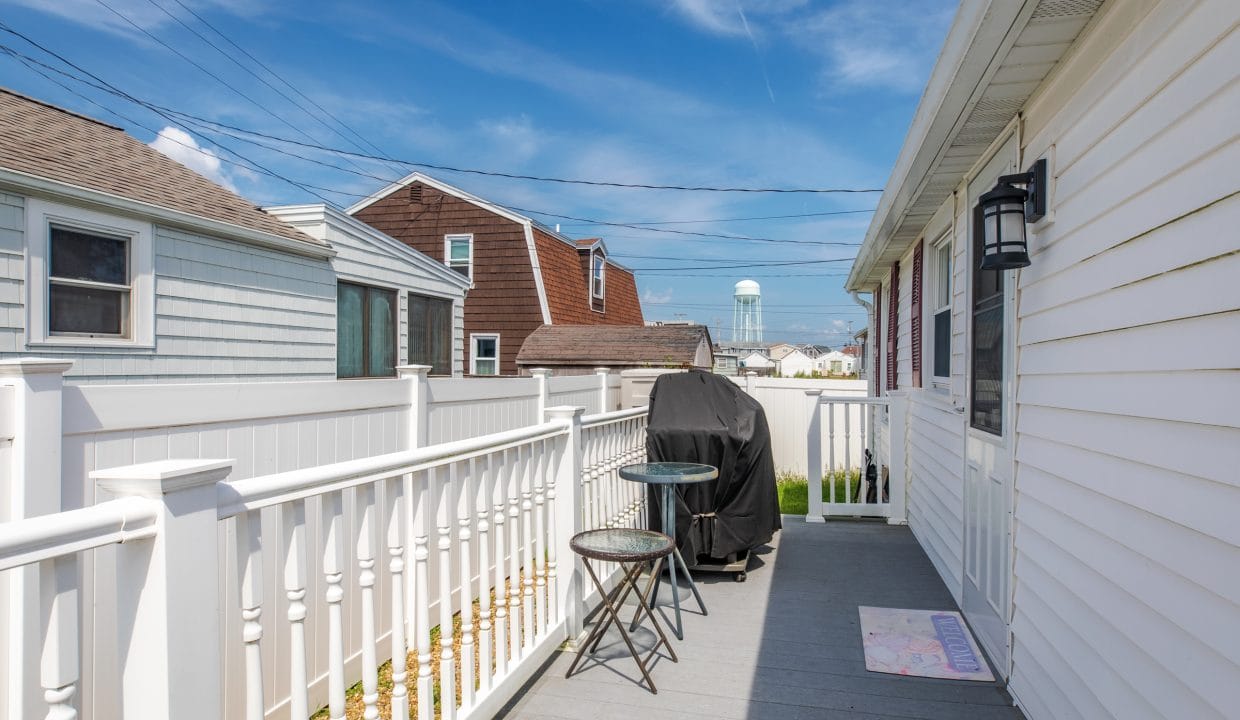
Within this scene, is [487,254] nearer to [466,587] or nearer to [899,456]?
[899,456]

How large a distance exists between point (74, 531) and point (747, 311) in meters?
41.3

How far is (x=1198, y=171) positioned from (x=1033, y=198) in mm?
1126

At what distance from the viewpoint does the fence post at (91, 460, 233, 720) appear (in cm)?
113

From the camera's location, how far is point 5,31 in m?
7.05

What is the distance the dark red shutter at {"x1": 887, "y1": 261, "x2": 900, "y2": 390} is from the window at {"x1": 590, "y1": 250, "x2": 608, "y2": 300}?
1022cm

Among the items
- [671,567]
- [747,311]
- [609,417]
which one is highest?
[747,311]

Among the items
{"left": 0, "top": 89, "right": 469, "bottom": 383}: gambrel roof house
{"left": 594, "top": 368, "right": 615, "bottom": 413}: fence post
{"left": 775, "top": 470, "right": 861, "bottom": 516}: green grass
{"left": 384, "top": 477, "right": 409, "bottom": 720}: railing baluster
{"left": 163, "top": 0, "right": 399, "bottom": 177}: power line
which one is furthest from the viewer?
{"left": 163, "top": 0, "right": 399, "bottom": 177}: power line

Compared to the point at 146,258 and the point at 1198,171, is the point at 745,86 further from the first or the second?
the point at 1198,171

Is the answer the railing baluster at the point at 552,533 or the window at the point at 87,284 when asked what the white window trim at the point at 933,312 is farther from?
the window at the point at 87,284

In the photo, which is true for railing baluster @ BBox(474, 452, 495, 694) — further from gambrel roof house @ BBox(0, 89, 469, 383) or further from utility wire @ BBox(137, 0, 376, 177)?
utility wire @ BBox(137, 0, 376, 177)

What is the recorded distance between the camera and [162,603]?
1.14 m

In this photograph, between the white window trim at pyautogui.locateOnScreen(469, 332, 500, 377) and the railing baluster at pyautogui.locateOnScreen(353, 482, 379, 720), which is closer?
the railing baluster at pyautogui.locateOnScreen(353, 482, 379, 720)

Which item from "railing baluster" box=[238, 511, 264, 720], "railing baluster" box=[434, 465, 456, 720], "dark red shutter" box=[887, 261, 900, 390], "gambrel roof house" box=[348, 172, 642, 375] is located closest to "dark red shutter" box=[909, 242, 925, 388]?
"dark red shutter" box=[887, 261, 900, 390]

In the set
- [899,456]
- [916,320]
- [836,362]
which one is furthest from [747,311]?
[916,320]
